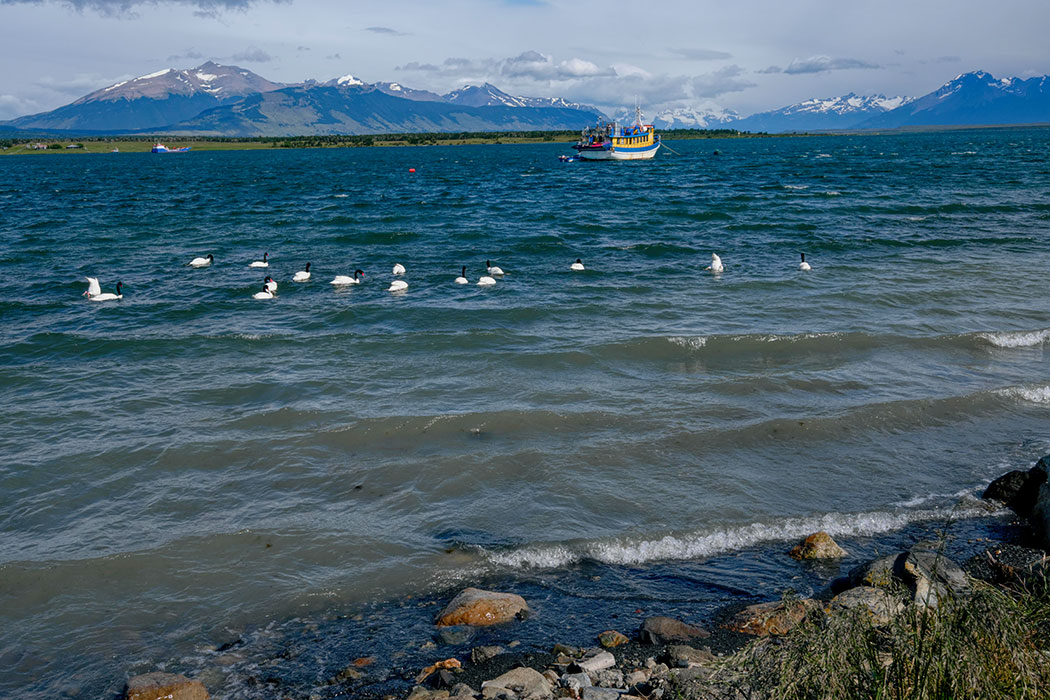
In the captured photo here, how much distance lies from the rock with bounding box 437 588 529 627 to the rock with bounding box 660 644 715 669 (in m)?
1.54

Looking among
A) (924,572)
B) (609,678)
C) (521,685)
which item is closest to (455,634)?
(521,685)

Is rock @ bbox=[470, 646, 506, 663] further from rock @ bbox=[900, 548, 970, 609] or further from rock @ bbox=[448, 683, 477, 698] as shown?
rock @ bbox=[900, 548, 970, 609]

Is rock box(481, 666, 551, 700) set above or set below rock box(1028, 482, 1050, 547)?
below

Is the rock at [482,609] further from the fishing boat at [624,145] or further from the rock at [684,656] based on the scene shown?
the fishing boat at [624,145]

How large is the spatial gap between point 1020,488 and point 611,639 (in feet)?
20.4

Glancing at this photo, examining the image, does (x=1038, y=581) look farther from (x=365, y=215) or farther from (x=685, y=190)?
(x=685, y=190)

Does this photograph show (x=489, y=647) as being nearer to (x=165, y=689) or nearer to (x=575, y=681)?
(x=575, y=681)

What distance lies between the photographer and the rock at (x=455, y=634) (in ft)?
23.1

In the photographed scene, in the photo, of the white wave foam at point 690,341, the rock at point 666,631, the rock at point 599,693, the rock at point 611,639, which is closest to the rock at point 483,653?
the rock at point 611,639

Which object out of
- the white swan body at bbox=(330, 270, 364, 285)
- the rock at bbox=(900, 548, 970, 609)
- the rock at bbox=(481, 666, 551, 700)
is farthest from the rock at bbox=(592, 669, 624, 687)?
the white swan body at bbox=(330, 270, 364, 285)

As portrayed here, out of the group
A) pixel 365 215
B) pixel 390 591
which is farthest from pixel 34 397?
pixel 365 215

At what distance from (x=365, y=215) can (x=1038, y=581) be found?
38.9 m

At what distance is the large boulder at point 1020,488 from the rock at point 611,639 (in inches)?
227

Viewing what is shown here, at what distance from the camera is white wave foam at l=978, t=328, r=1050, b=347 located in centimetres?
1664
